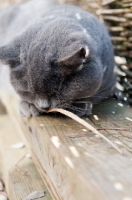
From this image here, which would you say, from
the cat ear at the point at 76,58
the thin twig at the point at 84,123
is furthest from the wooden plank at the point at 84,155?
the cat ear at the point at 76,58

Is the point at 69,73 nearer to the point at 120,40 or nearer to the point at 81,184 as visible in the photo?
the point at 81,184

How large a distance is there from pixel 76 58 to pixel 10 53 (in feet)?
1.30

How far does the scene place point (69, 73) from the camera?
5.58 feet

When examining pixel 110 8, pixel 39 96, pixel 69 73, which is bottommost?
pixel 39 96

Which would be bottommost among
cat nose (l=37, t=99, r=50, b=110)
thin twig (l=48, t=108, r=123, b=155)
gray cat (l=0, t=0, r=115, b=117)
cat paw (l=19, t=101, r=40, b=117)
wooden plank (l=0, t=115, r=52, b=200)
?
wooden plank (l=0, t=115, r=52, b=200)

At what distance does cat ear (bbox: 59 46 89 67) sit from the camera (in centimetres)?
156

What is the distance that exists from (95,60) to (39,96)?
37cm

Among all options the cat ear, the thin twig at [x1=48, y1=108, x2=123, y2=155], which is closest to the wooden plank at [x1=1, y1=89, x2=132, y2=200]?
the thin twig at [x1=48, y1=108, x2=123, y2=155]

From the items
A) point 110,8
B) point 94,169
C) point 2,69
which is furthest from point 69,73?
point 110,8

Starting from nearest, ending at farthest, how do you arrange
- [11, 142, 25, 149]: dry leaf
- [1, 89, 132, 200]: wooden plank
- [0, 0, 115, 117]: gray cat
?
1. [1, 89, 132, 200]: wooden plank
2. [0, 0, 115, 117]: gray cat
3. [11, 142, 25, 149]: dry leaf

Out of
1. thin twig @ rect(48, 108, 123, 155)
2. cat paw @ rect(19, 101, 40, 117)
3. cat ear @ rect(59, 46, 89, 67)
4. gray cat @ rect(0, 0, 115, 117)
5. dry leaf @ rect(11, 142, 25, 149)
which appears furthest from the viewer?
dry leaf @ rect(11, 142, 25, 149)

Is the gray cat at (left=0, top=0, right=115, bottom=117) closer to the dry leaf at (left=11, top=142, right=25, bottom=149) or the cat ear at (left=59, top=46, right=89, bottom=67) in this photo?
the cat ear at (left=59, top=46, right=89, bottom=67)

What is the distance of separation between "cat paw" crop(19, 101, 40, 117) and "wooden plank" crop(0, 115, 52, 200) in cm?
32

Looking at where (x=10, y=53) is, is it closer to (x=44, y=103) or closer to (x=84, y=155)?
(x=44, y=103)
